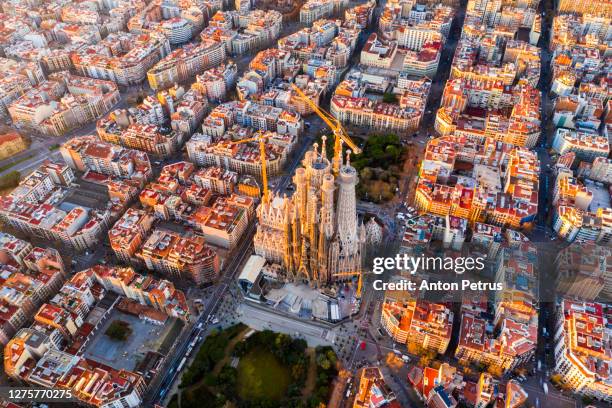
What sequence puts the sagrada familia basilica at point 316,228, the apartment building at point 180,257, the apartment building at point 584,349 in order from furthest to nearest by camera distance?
the apartment building at point 180,257 → the sagrada familia basilica at point 316,228 → the apartment building at point 584,349

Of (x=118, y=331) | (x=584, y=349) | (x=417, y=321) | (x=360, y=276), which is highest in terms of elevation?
(x=417, y=321)

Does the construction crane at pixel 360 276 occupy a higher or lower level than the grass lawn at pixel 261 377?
higher

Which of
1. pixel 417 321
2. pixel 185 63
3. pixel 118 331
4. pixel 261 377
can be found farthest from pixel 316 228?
pixel 185 63

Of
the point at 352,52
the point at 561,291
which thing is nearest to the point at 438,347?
the point at 561,291

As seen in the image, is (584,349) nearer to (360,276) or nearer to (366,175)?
(360,276)

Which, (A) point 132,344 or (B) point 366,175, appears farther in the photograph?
(B) point 366,175

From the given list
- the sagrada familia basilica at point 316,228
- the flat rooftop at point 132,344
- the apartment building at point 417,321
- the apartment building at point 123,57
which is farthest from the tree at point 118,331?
the apartment building at point 123,57

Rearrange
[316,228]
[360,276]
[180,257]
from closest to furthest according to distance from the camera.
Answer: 1. [316,228]
2. [360,276]
3. [180,257]

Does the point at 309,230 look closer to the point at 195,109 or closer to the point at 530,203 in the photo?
the point at 530,203

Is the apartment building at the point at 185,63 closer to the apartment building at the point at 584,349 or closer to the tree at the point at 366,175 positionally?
the tree at the point at 366,175
